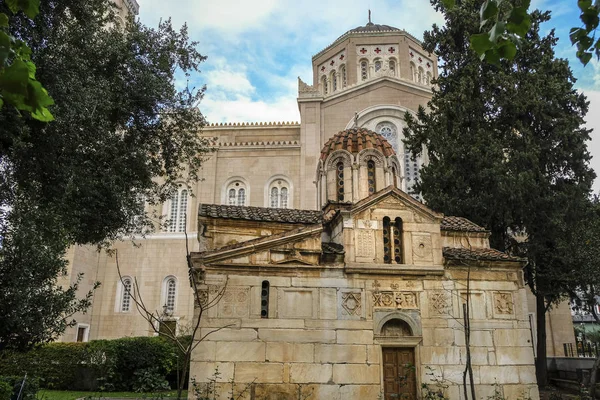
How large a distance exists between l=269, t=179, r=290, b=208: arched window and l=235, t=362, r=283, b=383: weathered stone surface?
19.0 meters

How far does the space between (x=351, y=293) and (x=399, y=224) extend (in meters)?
2.36

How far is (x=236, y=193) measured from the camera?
3020 centimetres

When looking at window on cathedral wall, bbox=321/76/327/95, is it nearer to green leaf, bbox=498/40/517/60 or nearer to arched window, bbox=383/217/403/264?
A: arched window, bbox=383/217/403/264

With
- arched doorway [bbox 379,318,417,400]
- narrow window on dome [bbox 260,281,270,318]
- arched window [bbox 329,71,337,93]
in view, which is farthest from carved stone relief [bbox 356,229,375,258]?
arched window [bbox 329,71,337,93]

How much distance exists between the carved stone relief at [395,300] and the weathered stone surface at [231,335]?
3.12 m

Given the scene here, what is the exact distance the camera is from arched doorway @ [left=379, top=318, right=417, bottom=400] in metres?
11.5

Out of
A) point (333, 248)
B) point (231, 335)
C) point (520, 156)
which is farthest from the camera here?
point (520, 156)

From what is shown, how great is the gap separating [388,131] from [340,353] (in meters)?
20.6

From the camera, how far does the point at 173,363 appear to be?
17.3 meters

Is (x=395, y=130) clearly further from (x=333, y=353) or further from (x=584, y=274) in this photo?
(x=333, y=353)

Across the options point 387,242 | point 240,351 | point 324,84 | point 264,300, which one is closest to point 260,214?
point 264,300

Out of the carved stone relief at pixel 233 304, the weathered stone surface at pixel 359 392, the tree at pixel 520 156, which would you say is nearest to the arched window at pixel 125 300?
the tree at pixel 520 156

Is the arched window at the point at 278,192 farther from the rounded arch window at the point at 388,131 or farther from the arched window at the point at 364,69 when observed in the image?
the arched window at the point at 364,69

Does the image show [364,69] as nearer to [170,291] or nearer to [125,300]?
[170,291]
